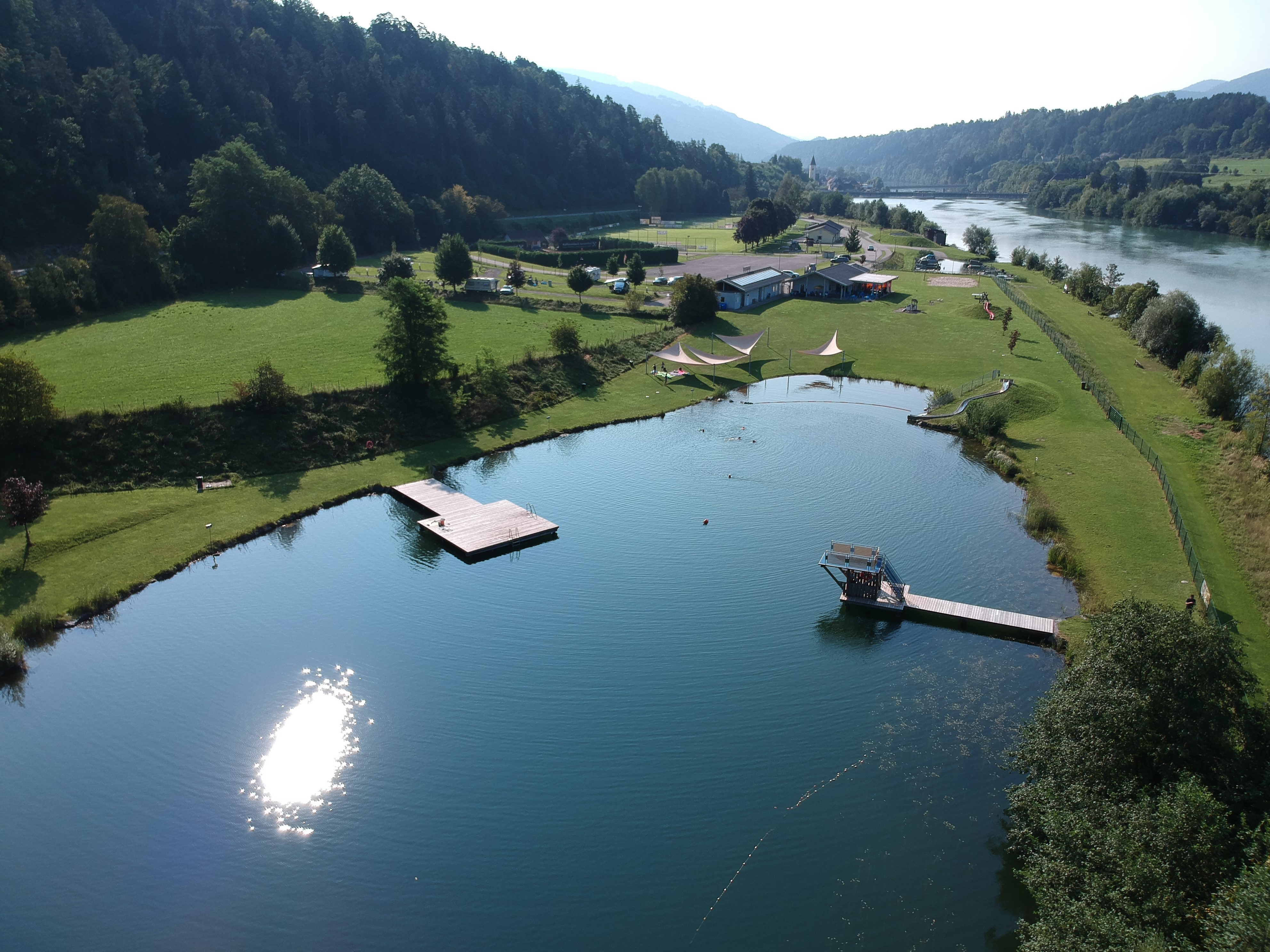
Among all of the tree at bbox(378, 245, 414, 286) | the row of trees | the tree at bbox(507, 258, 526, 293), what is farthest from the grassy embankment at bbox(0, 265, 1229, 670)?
the row of trees

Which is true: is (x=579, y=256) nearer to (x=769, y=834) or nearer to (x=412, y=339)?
(x=412, y=339)

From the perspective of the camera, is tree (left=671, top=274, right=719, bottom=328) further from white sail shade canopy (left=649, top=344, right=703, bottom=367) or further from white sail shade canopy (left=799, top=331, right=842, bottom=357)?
white sail shade canopy (left=799, top=331, right=842, bottom=357)

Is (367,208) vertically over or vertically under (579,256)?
over

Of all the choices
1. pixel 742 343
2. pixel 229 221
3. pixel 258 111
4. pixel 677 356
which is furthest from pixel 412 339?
pixel 258 111

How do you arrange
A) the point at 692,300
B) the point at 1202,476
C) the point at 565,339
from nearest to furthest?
the point at 1202,476, the point at 565,339, the point at 692,300

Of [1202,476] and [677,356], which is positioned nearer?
[1202,476]

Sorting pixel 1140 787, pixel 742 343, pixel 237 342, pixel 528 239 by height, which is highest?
pixel 1140 787

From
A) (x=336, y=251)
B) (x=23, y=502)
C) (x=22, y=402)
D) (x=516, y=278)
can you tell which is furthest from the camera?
(x=516, y=278)

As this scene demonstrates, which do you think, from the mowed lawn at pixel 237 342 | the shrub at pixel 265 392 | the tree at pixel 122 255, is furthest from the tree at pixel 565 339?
the tree at pixel 122 255

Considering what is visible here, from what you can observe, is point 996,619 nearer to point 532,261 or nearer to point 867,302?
point 867,302
